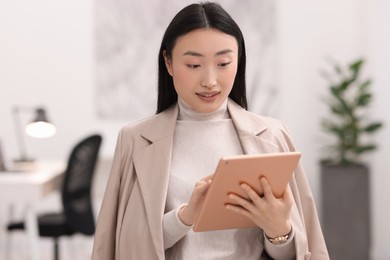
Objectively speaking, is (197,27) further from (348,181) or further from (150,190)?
(348,181)

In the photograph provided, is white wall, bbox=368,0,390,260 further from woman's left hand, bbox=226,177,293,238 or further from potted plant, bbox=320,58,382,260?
woman's left hand, bbox=226,177,293,238

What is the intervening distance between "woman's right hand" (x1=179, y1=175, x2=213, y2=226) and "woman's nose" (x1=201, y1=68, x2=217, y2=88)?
7.7 inches

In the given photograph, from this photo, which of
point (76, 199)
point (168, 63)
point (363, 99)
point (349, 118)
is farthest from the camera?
point (349, 118)

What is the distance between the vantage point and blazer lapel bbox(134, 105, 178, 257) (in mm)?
1520

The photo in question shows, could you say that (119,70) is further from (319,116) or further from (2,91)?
(319,116)

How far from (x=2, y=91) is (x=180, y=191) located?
14.5 ft

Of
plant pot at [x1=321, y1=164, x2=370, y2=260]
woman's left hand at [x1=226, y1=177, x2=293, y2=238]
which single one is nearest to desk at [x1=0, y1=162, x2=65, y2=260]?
plant pot at [x1=321, y1=164, x2=370, y2=260]

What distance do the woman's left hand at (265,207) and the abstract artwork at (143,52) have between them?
14.0 feet

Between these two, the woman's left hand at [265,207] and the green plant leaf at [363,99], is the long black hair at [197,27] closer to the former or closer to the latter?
the woman's left hand at [265,207]

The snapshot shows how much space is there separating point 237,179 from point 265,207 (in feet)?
0.27

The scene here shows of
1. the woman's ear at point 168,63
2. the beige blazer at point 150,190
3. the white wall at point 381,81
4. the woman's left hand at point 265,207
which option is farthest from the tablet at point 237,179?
the white wall at point 381,81

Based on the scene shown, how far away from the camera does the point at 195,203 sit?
4.82 feet

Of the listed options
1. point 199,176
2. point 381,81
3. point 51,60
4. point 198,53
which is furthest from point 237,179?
point 51,60

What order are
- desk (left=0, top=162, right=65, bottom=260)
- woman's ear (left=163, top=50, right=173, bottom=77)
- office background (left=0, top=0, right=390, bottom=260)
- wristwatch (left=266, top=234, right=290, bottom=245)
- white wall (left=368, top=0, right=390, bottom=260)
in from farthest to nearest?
office background (left=0, top=0, right=390, bottom=260)
white wall (left=368, top=0, right=390, bottom=260)
desk (left=0, top=162, right=65, bottom=260)
woman's ear (left=163, top=50, right=173, bottom=77)
wristwatch (left=266, top=234, right=290, bottom=245)
